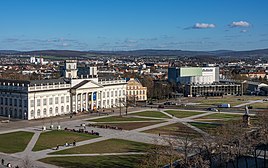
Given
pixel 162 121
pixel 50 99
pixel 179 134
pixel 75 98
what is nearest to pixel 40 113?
pixel 50 99

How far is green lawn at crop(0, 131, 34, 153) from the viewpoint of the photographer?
171 ft

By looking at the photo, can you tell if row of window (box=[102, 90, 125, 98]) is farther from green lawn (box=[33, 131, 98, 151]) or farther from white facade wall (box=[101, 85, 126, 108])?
green lawn (box=[33, 131, 98, 151])

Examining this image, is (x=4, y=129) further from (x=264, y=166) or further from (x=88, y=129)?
(x=264, y=166)

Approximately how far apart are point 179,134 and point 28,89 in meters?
33.1

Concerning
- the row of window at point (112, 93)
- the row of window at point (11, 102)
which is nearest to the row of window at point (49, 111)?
the row of window at point (11, 102)

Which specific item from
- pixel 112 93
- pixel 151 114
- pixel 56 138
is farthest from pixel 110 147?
pixel 112 93

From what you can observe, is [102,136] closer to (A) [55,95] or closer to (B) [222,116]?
(A) [55,95]

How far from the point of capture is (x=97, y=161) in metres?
45.9

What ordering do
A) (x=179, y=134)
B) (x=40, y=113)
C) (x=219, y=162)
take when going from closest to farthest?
(x=219, y=162)
(x=179, y=134)
(x=40, y=113)

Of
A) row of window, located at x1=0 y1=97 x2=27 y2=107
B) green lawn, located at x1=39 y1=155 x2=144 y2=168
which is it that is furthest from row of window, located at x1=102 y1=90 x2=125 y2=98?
green lawn, located at x1=39 y1=155 x2=144 y2=168

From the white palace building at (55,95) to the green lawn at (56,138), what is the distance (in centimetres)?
1806

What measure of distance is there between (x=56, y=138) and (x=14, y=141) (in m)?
5.94

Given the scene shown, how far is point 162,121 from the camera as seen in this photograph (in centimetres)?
7706

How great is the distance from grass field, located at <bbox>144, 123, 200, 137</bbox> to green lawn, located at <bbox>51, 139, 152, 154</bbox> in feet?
28.7
